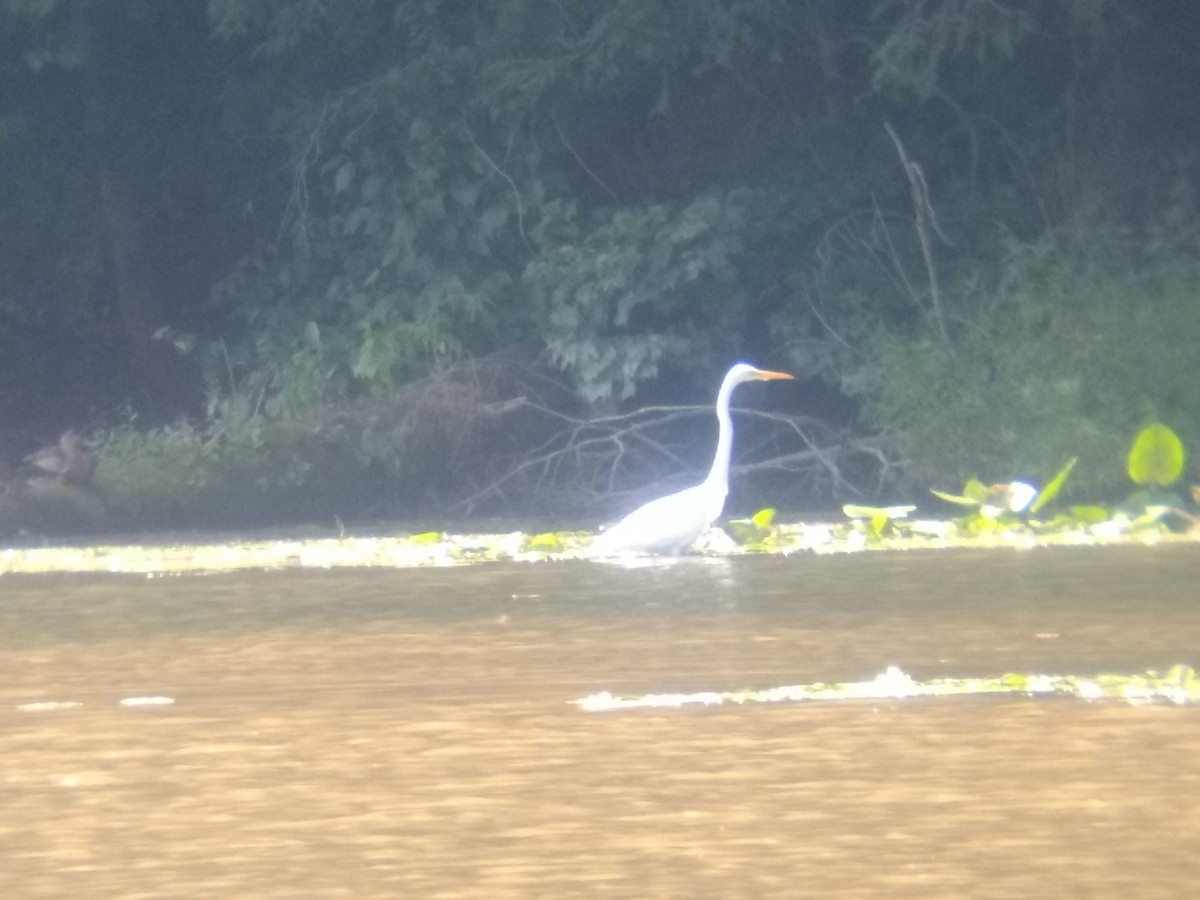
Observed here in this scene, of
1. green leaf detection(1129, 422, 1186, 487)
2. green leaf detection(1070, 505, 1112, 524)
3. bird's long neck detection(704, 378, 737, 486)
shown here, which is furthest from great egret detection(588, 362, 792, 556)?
green leaf detection(1129, 422, 1186, 487)

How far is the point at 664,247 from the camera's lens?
14.9 m

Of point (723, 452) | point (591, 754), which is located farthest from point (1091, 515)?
point (591, 754)

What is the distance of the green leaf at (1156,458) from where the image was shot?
11.6 m

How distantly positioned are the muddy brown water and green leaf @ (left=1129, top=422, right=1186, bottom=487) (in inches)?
125

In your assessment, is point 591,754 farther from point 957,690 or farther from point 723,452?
point 723,452

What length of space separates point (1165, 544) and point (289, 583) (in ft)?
13.0

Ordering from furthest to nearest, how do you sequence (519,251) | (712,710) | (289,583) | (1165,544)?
(519,251) < (1165,544) < (289,583) < (712,710)

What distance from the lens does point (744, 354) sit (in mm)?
15609

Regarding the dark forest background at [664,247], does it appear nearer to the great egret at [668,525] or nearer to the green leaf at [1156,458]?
the green leaf at [1156,458]

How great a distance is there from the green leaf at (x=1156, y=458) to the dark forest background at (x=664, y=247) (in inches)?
68.1

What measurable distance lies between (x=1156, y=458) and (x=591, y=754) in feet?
23.1

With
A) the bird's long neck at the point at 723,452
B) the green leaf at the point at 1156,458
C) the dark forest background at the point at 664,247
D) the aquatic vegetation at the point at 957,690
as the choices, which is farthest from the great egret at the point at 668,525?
the aquatic vegetation at the point at 957,690

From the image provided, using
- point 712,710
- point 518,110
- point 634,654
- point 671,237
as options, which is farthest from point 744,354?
point 712,710

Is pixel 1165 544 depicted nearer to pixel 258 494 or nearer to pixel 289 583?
pixel 289 583
